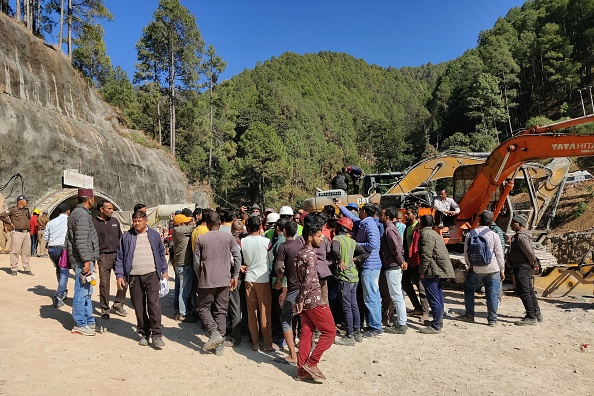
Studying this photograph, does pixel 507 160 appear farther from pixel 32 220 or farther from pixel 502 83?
pixel 502 83

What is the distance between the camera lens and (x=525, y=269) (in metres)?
7.04

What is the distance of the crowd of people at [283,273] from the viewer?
5145 mm

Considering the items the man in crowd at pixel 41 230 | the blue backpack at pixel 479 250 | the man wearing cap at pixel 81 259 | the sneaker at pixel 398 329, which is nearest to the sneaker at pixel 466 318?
the blue backpack at pixel 479 250

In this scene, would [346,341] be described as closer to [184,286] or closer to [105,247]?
[184,286]

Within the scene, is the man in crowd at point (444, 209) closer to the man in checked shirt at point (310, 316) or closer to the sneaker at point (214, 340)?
the man in checked shirt at point (310, 316)

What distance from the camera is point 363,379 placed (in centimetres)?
482

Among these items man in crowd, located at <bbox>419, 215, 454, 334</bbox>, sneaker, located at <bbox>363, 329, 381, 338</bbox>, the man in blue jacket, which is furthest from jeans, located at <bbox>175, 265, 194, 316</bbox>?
man in crowd, located at <bbox>419, 215, 454, 334</bbox>

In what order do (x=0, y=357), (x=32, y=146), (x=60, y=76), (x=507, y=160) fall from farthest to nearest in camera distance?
(x=60, y=76), (x=32, y=146), (x=507, y=160), (x=0, y=357)

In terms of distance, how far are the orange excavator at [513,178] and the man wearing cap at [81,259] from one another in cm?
719

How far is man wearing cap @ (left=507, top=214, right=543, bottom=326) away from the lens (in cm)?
691

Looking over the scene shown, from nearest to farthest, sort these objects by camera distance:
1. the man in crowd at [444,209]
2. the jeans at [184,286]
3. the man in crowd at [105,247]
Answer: the man in crowd at [105,247] < the jeans at [184,286] < the man in crowd at [444,209]

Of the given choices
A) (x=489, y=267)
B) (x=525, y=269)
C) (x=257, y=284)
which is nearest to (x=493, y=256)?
(x=489, y=267)

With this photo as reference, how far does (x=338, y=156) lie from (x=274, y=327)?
215 feet

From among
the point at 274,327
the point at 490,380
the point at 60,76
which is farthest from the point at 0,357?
the point at 60,76
